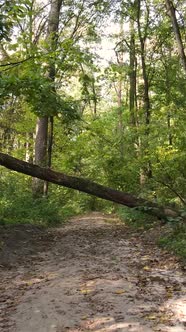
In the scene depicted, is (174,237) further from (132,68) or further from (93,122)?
(93,122)

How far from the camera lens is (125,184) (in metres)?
14.7

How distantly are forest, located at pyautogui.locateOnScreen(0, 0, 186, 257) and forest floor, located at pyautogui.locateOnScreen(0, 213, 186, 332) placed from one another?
108cm

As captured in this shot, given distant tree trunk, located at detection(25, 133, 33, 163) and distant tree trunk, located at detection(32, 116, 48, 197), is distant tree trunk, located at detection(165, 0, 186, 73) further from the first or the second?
distant tree trunk, located at detection(25, 133, 33, 163)

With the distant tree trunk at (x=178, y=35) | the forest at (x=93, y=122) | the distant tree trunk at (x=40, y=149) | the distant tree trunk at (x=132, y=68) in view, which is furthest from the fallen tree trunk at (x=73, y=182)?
the distant tree trunk at (x=132, y=68)

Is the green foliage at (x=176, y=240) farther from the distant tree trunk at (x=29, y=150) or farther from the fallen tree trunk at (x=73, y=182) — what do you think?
the distant tree trunk at (x=29, y=150)

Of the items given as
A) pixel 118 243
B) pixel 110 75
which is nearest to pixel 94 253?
pixel 118 243

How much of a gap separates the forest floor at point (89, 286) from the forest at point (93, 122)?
1.08 meters

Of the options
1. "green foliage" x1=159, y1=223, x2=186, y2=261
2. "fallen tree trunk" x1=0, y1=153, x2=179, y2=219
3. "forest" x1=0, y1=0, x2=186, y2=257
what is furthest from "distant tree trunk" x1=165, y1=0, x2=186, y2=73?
"green foliage" x1=159, y1=223, x2=186, y2=261

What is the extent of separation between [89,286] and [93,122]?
669 inches

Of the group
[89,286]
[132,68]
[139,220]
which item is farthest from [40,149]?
[89,286]

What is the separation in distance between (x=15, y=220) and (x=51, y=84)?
14.6 ft

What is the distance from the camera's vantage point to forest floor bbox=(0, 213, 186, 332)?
13.5 ft

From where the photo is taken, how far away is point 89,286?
17.6 feet

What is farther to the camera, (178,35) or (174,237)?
(178,35)
